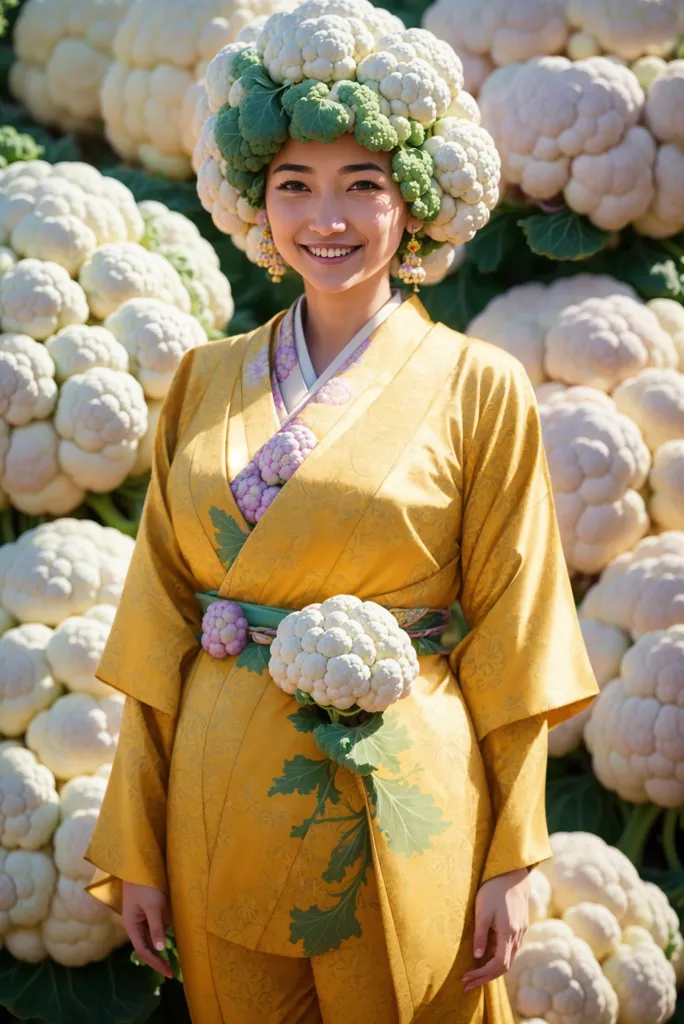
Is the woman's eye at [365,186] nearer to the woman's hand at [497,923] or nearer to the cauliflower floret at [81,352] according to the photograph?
the cauliflower floret at [81,352]

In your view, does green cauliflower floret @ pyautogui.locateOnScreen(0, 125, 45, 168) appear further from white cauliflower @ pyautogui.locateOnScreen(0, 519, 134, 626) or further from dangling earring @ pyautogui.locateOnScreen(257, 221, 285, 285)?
dangling earring @ pyautogui.locateOnScreen(257, 221, 285, 285)

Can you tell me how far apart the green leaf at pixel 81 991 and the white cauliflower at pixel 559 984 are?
2.30 feet

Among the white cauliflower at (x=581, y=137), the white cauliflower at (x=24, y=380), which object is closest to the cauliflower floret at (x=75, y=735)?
the white cauliflower at (x=24, y=380)

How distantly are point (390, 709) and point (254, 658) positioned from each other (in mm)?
228

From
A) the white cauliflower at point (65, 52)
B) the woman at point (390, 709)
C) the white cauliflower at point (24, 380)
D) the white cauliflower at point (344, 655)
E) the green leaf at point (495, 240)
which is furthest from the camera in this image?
the white cauliflower at point (65, 52)

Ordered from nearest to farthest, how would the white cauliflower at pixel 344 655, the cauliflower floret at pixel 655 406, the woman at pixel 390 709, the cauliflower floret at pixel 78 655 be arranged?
the white cauliflower at pixel 344 655, the woman at pixel 390 709, the cauliflower floret at pixel 78 655, the cauliflower floret at pixel 655 406

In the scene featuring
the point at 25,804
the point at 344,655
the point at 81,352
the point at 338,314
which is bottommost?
the point at 25,804

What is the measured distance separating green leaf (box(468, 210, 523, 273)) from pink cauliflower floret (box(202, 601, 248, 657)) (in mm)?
1681

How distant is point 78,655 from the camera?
2.90 m

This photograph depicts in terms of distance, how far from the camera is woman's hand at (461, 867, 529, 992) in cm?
231

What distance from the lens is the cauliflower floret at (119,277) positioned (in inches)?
126

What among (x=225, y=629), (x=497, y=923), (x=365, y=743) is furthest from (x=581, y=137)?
(x=497, y=923)

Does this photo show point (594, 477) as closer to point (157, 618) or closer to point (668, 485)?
point (668, 485)

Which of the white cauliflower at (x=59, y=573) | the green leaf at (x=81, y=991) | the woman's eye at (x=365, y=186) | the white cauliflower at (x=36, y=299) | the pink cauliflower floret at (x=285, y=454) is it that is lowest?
the green leaf at (x=81, y=991)
